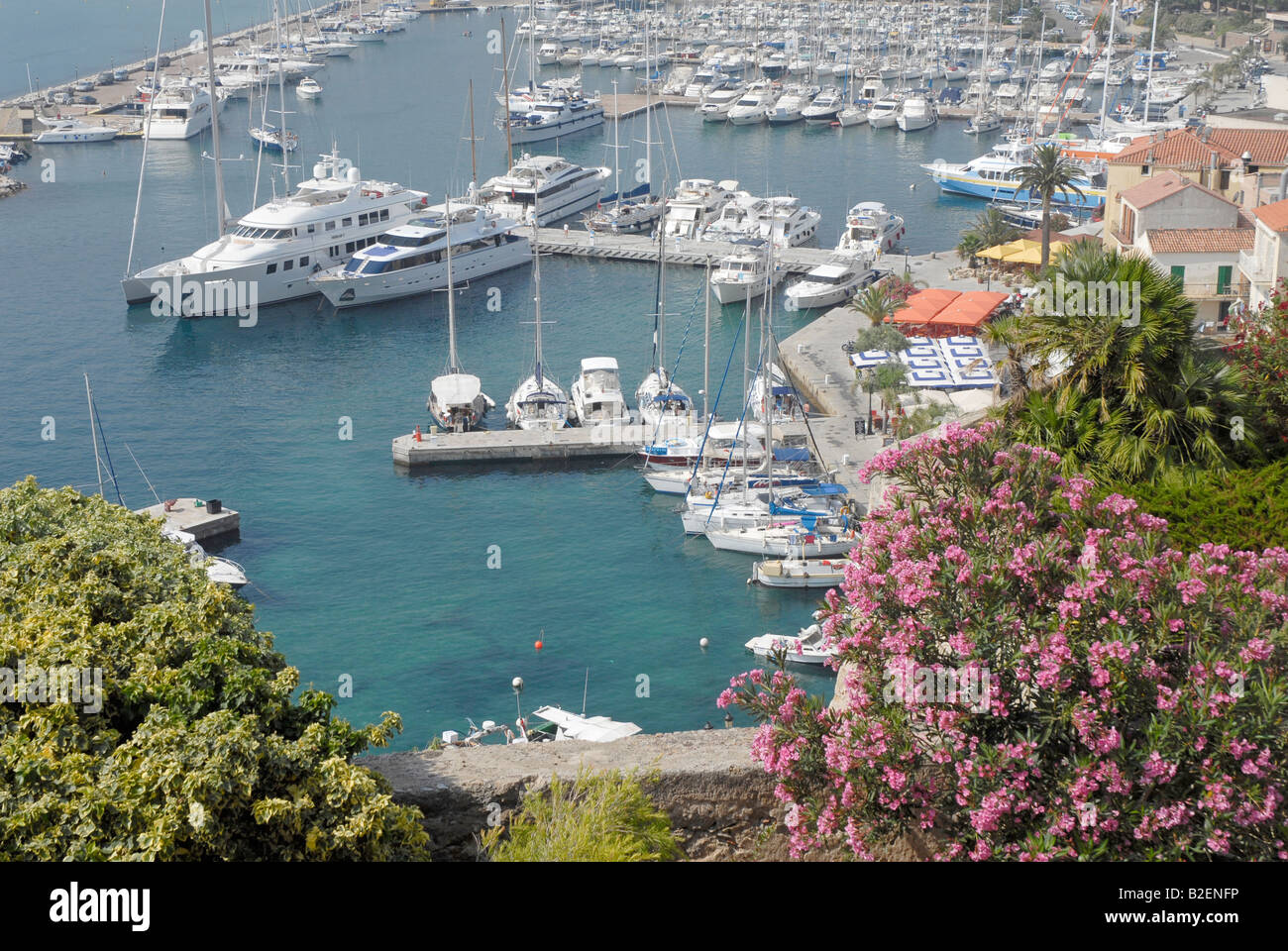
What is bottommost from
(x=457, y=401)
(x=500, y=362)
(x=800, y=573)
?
(x=800, y=573)

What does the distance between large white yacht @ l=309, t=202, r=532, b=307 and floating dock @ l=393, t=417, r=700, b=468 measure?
19.2 meters

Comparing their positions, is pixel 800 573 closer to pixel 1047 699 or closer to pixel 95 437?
pixel 95 437

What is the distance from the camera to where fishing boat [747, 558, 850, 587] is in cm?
3916

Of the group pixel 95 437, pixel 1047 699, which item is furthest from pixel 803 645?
pixel 95 437

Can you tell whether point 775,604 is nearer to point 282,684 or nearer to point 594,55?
point 282,684

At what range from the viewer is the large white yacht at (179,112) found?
10412 cm

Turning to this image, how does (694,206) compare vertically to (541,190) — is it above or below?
below

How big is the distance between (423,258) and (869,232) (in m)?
21.2

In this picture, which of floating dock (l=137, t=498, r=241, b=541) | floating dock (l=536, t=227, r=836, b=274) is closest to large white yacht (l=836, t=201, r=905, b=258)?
floating dock (l=536, t=227, r=836, b=274)

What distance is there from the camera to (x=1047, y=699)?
12.9 m

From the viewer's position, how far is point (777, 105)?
110875 millimetres

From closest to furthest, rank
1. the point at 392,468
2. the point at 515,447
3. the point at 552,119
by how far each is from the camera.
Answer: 1. the point at 392,468
2. the point at 515,447
3. the point at 552,119

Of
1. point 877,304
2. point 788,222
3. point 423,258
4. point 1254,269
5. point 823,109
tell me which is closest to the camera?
point 1254,269

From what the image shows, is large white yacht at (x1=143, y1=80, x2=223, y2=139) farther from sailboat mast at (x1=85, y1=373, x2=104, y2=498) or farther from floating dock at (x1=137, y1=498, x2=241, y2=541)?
floating dock at (x1=137, y1=498, x2=241, y2=541)
